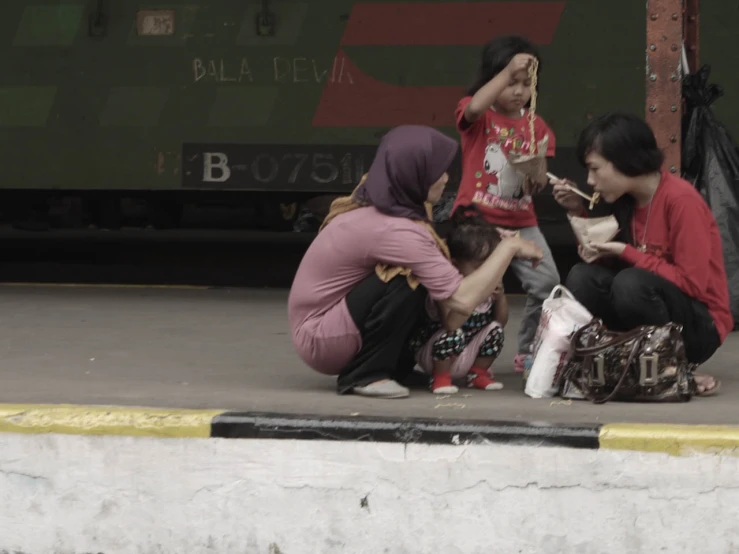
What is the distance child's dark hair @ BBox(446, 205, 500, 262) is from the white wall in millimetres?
1124

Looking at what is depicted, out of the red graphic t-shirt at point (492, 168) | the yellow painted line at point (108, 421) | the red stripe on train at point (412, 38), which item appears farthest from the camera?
the red stripe on train at point (412, 38)

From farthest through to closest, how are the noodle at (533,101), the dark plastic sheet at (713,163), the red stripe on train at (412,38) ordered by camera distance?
the red stripe on train at (412,38) < the dark plastic sheet at (713,163) < the noodle at (533,101)

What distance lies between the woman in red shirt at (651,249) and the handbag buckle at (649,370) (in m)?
0.17

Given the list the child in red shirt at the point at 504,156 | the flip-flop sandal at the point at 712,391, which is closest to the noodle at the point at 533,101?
the child in red shirt at the point at 504,156

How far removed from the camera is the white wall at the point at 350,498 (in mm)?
3354

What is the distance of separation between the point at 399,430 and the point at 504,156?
1694mm

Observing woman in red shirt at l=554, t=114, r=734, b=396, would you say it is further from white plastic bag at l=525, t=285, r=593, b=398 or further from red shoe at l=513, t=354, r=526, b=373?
red shoe at l=513, t=354, r=526, b=373

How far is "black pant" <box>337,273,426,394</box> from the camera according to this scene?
4.09 meters

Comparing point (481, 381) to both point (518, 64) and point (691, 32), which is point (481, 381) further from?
point (691, 32)

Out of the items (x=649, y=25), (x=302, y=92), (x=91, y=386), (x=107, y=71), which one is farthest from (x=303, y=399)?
(x=107, y=71)

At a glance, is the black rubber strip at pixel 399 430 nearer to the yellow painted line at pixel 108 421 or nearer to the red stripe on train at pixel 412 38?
the yellow painted line at pixel 108 421

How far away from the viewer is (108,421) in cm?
367

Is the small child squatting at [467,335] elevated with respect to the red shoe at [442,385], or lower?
elevated

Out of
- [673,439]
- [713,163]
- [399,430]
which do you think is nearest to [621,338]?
[673,439]
